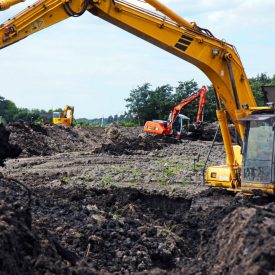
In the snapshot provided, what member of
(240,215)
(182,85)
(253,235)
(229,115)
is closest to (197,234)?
(229,115)

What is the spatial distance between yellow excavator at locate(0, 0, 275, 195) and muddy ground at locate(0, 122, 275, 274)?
0.84m

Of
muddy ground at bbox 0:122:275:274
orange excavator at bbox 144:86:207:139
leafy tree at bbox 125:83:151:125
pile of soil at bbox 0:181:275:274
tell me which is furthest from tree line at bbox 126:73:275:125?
pile of soil at bbox 0:181:275:274

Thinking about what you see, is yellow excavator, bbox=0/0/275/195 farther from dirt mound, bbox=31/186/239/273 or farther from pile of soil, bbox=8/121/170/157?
pile of soil, bbox=8/121/170/157

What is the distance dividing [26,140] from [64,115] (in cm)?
1675

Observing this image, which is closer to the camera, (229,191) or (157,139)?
(229,191)

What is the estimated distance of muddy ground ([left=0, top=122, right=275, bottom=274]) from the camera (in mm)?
7398

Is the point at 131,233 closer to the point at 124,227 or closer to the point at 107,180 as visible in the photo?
the point at 124,227

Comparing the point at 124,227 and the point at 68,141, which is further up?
the point at 68,141

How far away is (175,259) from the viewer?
1045 cm

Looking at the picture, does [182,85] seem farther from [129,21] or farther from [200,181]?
[129,21]

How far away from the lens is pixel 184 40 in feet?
45.2

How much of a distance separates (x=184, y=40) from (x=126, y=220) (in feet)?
12.8

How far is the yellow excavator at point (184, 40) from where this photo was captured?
13.2 meters

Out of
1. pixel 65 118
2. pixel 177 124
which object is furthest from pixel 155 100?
pixel 177 124
